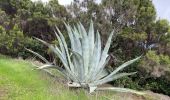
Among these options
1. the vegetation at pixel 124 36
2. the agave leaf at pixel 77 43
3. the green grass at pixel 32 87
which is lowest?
the green grass at pixel 32 87

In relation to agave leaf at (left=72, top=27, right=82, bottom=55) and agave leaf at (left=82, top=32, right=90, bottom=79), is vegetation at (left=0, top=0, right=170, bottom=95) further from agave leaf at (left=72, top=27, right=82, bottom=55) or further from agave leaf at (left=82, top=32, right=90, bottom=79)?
agave leaf at (left=82, top=32, right=90, bottom=79)

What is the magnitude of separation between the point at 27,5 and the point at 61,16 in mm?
2544

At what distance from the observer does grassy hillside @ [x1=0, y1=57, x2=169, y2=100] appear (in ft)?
34.7

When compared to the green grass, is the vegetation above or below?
above

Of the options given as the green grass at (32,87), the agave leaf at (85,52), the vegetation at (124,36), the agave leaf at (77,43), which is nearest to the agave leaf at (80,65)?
the agave leaf at (85,52)

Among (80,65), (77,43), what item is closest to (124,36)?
(77,43)

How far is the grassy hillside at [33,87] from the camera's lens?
1057 cm

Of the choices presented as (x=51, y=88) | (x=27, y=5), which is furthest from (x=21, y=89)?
(x=27, y=5)

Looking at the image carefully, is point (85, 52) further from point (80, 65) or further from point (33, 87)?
point (33, 87)

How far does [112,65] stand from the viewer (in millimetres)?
20094

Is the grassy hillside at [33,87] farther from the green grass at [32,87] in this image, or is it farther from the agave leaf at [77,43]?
the agave leaf at [77,43]

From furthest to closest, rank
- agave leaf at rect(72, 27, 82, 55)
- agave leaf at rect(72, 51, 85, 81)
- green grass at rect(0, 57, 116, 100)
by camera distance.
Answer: agave leaf at rect(72, 27, 82, 55), agave leaf at rect(72, 51, 85, 81), green grass at rect(0, 57, 116, 100)

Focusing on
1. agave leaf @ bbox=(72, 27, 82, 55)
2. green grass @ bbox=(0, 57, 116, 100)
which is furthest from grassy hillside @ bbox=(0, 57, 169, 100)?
agave leaf @ bbox=(72, 27, 82, 55)

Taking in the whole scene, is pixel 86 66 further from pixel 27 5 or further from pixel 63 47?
pixel 27 5
